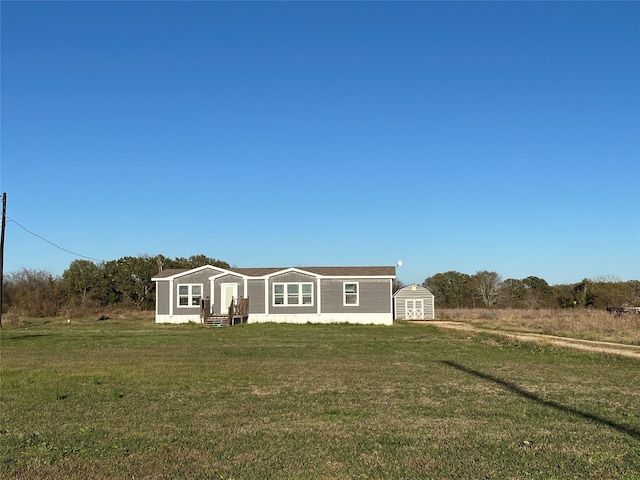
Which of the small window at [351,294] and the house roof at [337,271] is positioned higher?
the house roof at [337,271]

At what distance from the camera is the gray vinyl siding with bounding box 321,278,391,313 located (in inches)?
1409

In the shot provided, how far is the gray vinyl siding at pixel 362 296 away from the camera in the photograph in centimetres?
3578

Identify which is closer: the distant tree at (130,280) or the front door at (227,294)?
the front door at (227,294)

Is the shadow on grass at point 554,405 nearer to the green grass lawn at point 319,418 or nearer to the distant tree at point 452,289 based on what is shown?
the green grass lawn at point 319,418

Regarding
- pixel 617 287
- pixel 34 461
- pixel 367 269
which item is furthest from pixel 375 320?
pixel 617 287

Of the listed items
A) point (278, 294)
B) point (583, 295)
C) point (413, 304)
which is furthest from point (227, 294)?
point (583, 295)

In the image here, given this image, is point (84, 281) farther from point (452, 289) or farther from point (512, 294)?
point (512, 294)

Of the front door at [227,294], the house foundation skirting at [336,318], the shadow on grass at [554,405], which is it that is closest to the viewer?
the shadow on grass at [554,405]

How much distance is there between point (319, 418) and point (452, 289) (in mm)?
Result: 74592

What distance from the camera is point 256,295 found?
118 ft

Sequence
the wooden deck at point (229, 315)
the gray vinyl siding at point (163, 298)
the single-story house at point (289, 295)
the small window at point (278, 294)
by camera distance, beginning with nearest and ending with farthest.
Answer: the wooden deck at point (229, 315), the single-story house at point (289, 295), the small window at point (278, 294), the gray vinyl siding at point (163, 298)

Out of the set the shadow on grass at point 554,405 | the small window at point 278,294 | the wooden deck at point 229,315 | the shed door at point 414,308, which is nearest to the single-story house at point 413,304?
the shed door at point 414,308

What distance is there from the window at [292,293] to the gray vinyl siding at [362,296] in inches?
36.5

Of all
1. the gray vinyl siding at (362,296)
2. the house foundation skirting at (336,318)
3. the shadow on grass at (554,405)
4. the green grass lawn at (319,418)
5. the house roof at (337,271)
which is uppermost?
the house roof at (337,271)
